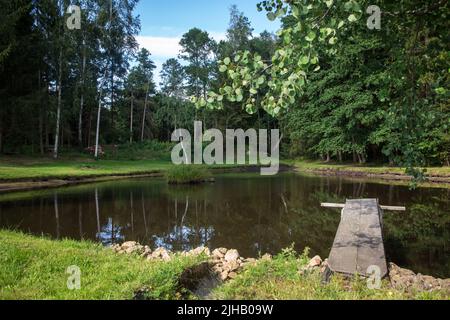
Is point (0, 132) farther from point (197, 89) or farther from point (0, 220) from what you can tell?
point (197, 89)

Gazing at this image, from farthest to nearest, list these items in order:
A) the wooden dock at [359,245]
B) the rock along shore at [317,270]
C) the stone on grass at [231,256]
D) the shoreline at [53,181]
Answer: the shoreline at [53,181] → the stone on grass at [231,256] → the wooden dock at [359,245] → the rock along shore at [317,270]

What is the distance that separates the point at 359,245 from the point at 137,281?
3715 mm

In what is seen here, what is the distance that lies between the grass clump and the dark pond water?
2660 millimetres

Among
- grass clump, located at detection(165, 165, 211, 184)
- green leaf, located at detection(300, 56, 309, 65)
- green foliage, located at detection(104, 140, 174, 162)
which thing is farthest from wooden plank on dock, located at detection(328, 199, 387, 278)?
green foliage, located at detection(104, 140, 174, 162)

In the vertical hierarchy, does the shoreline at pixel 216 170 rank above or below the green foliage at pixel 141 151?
below

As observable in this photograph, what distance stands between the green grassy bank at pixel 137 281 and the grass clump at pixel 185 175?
15391mm

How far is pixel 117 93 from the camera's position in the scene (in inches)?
1852

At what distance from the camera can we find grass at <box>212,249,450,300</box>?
3.87 meters

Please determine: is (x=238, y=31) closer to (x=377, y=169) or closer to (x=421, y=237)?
(x=377, y=169)

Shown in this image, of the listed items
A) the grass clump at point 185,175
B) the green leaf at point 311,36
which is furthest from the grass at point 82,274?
the grass clump at point 185,175

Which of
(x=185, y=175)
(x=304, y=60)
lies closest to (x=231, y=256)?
(x=304, y=60)

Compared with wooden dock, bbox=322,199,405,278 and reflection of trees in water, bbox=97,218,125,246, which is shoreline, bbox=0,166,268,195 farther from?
wooden dock, bbox=322,199,405,278

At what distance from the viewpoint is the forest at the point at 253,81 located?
3.25 m

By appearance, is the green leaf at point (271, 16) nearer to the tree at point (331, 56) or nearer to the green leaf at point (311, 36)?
the tree at point (331, 56)
